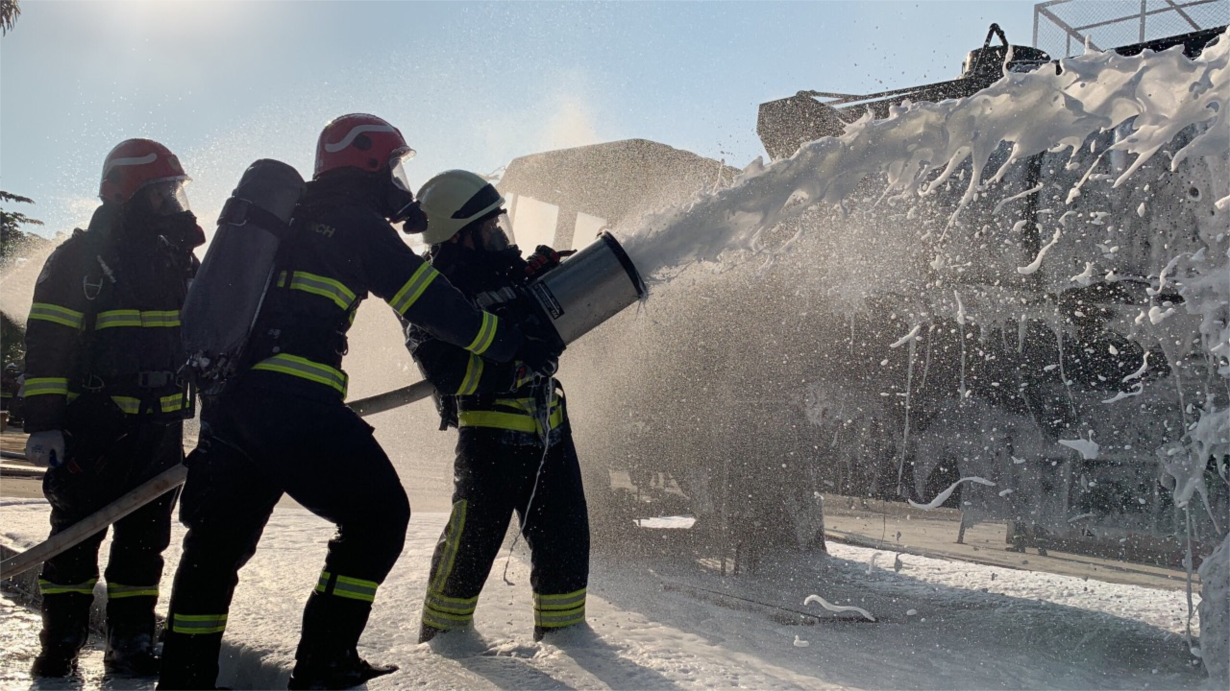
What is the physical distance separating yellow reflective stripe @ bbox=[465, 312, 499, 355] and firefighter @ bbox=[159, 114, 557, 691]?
1 cm

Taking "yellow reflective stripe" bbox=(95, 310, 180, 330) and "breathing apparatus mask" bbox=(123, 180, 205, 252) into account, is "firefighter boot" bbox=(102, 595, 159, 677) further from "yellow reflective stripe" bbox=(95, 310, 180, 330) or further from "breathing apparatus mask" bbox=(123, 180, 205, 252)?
"breathing apparatus mask" bbox=(123, 180, 205, 252)

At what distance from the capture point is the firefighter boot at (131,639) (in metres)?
2.86

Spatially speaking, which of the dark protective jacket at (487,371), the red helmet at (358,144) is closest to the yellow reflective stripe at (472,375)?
the dark protective jacket at (487,371)

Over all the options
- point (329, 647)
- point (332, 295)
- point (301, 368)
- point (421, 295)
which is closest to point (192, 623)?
point (329, 647)

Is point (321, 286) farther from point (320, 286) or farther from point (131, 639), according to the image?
point (131, 639)

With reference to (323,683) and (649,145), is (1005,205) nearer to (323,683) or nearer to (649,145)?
(649,145)

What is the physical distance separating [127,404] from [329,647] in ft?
4.27

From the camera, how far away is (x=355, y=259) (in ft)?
7.56

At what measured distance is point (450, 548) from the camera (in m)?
2.73

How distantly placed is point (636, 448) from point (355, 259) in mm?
3295

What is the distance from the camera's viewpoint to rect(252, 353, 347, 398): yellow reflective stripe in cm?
222

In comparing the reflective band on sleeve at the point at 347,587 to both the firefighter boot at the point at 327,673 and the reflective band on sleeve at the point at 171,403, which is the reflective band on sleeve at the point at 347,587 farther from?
the reflective band on sleeve at the point at 171,403

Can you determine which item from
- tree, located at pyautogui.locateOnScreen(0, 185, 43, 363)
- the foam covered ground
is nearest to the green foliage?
tree, located at pyautogui.locateOnScreen(0, 185, 43, 363)

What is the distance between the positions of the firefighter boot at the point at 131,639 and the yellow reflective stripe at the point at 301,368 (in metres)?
1.26
